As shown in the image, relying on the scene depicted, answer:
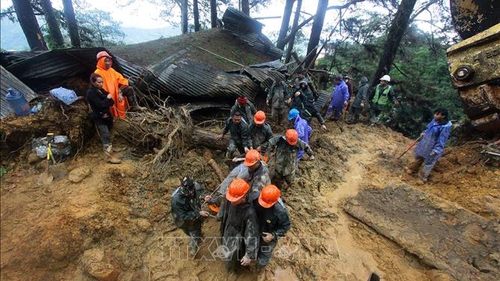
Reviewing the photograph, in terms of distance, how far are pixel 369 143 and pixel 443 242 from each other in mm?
3702

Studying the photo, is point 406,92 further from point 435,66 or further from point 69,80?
point 69,80

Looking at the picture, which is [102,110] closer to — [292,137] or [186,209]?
[186,209]

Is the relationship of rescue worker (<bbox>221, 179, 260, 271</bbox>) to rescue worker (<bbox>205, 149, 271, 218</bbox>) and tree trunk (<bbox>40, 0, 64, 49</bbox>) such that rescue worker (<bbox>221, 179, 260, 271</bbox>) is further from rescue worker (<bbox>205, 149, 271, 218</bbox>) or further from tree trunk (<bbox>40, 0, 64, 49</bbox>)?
tree trunk (<bbox>40, 0, 64, 49</bbox>)

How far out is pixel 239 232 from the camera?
3.26 m

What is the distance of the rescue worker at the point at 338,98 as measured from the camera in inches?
310

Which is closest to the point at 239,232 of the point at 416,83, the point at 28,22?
the point at 28,22

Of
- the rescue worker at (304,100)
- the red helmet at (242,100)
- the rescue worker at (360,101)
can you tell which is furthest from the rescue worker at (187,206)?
the rescue worker at (360,101)

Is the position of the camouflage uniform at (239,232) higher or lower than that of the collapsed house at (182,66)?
lower

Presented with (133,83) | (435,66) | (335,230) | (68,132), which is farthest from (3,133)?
(435,66)

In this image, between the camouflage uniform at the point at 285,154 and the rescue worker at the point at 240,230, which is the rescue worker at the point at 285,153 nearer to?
the camouflage uniform at the point at 285,154

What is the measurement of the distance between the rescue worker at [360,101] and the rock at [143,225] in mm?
7120

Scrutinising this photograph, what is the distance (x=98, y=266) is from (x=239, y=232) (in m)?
1.98

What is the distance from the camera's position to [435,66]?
415 inches

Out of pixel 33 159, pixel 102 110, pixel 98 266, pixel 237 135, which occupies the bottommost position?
pixel 98 266
